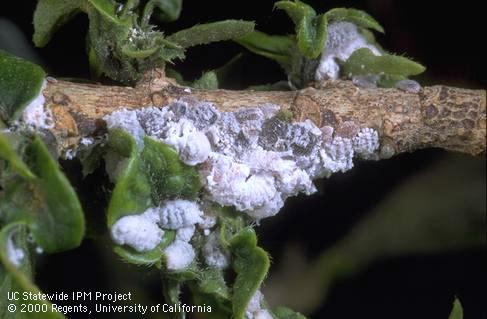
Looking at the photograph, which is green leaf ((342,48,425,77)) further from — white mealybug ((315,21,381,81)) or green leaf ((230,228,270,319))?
green leaf ((230,228,270,319))

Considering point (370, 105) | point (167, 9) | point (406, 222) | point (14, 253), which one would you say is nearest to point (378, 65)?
point (370, 105)

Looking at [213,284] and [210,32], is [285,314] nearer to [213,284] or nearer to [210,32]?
[213,284]

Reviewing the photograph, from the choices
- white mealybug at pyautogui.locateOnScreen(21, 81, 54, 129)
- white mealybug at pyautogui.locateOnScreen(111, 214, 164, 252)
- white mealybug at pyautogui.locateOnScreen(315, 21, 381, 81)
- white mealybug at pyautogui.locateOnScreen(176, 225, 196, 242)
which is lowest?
white mealybug at pyautogui.locateOnScreen(176, 225, 196, 242)

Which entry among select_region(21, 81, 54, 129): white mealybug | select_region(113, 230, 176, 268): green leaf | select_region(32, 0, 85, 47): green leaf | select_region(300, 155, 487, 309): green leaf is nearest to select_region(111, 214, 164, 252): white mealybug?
select_region(113, 230, 176, 268): green leaf

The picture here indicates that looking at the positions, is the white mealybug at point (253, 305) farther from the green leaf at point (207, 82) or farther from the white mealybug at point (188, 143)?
the green leaf at point (207, 82)

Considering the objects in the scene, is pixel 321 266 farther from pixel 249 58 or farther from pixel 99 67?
pixel 99 67

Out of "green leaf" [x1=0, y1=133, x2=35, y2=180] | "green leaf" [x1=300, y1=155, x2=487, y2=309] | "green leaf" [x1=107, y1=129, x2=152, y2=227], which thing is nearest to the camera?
"green leaf" [x1=0, y1=133, x2=35, y2=180]

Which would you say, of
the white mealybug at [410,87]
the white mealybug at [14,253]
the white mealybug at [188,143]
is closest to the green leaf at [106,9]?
the white mealybug at [188,143]

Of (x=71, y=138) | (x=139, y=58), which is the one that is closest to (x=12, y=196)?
(x=71, y=138)
